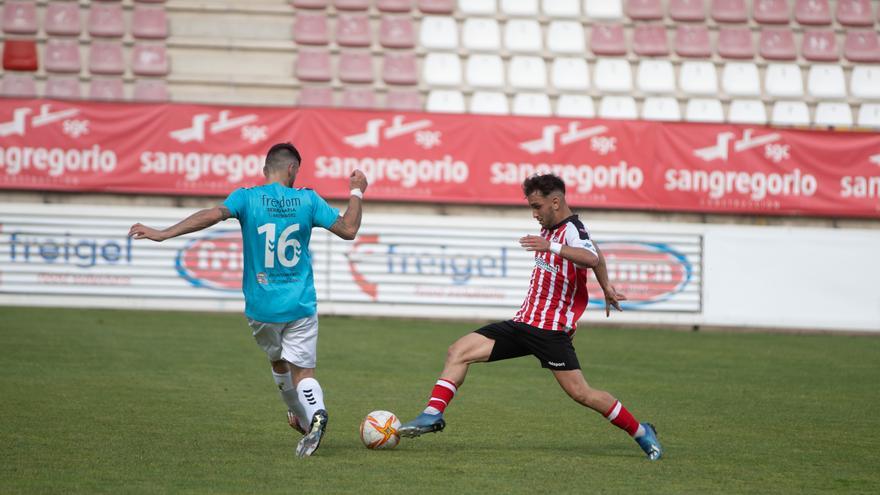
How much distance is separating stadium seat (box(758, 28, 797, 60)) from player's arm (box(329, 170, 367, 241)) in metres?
17.7

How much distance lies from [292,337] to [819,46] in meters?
18.7

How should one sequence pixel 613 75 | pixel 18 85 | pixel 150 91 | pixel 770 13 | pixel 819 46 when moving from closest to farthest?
pixel 18 85
pixel 150 91
pixel 613 75
pixel 819 46
pixel 770 13

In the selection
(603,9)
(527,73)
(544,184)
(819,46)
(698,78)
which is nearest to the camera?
(544,184)

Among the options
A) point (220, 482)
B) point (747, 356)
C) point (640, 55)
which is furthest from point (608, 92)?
point (220, 482)

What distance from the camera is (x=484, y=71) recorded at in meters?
22.4

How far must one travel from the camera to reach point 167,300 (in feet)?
62.4

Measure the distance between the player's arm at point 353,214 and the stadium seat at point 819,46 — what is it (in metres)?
18.1

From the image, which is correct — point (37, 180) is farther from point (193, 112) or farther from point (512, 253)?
point (512, 253)

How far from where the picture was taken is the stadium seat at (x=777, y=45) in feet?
77.1

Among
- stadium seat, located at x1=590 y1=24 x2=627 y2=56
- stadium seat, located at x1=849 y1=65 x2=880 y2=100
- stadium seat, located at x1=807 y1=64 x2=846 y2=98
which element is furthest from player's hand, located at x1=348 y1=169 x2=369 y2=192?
stadium seat, located at x1=849 y1=65 x2=880 y2=100

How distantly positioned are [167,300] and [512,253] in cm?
548

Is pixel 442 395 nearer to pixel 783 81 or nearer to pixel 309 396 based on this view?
Result: pixel 309 396

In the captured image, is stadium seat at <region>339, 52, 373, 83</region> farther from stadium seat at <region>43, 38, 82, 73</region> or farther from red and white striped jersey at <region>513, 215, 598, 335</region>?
red and white striped jersey at <region>513, 215, 598, 335</region>

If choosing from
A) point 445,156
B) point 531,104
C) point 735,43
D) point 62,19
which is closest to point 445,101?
point 531,104
